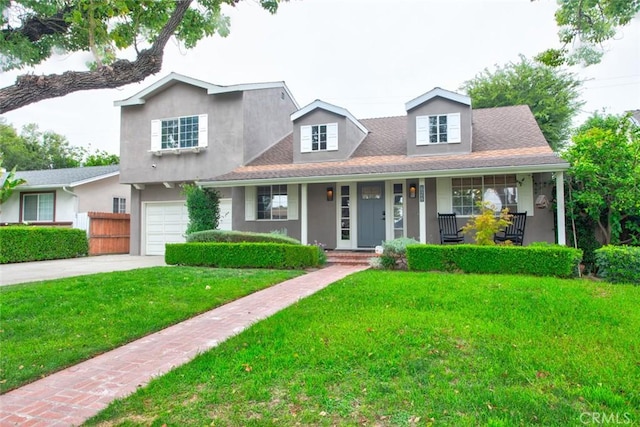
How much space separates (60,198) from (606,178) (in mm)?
20172

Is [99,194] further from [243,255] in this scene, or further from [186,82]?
[243,255]

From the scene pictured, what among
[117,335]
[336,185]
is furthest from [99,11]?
[336,185]

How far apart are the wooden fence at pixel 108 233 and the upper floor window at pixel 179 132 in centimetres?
397

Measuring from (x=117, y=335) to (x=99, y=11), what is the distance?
12.8 ft

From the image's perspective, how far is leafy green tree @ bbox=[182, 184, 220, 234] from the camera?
12.7 m

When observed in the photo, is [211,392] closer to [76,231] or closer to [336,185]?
[336,185]

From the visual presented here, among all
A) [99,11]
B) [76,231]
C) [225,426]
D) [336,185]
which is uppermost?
[99,11]

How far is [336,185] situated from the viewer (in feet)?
42.5

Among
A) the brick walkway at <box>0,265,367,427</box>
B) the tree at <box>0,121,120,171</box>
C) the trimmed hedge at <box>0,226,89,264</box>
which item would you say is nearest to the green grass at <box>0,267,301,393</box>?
the brick walkway at <box>0,265,367,427</box>

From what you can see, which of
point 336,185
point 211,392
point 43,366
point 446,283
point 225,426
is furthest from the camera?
point 336,185

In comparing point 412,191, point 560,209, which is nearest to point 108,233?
point 412,191

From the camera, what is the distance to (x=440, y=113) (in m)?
12.3

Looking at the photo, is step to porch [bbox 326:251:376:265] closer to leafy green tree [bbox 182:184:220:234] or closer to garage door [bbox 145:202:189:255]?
leafy green tree [bbox 182:184:220:234]

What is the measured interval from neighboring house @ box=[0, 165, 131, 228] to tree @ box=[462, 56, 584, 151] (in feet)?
69.2
